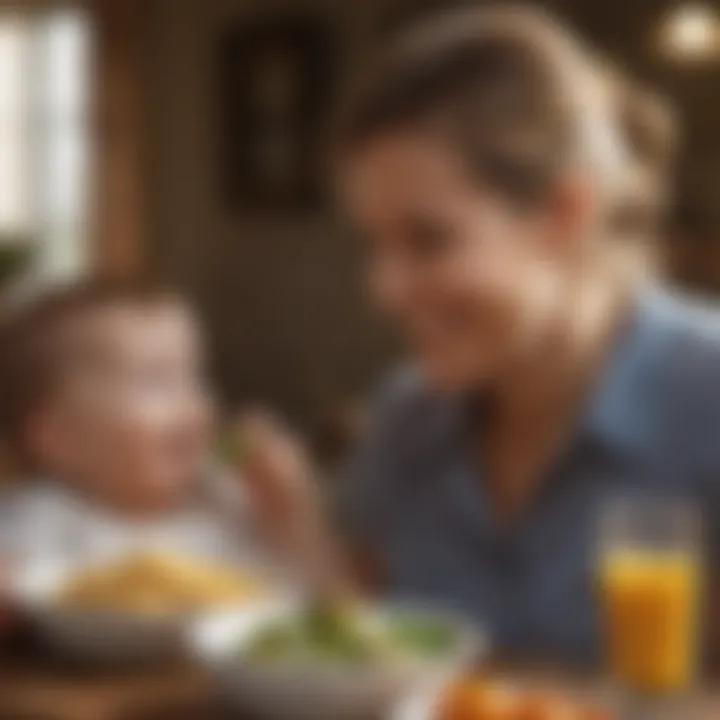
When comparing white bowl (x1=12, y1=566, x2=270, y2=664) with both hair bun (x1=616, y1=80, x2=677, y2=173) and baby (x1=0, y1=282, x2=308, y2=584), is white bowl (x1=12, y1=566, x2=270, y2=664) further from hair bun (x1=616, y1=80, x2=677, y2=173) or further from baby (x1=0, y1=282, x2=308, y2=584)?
hair bun (x1=616, y1=80, x2=677, y2=173)

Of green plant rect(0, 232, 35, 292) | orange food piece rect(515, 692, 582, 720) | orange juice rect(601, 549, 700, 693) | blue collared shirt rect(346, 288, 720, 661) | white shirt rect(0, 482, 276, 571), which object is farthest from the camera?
green plant rect(0, 232, 35, 292)

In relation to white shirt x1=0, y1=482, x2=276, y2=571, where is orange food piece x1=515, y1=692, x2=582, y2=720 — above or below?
below

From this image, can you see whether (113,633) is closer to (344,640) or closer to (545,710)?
(344,640)

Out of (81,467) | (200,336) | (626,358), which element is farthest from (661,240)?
(81,467)

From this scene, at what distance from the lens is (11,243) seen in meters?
1.44

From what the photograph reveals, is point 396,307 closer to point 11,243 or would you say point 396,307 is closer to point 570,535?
point 570,535

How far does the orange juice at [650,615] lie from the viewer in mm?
1046

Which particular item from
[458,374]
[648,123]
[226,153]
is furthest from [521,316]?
[226,153]

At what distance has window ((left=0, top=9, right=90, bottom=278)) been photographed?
1367 mm

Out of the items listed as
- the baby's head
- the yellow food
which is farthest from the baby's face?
the yellow food

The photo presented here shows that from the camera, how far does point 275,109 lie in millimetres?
1352

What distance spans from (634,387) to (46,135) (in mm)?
523

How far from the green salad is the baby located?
10.1 inches

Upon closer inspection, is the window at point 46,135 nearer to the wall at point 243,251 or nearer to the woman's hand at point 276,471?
the wall at point 243,251
